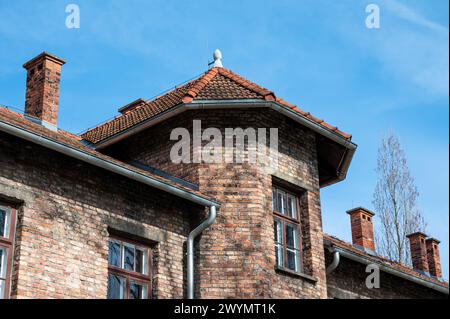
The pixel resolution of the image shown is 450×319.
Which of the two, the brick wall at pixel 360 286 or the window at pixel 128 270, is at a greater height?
the brick wall at pixel 360 286

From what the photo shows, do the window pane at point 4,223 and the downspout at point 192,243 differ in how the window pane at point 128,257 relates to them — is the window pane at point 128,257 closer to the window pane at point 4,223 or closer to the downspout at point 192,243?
the downspout at point 192,243

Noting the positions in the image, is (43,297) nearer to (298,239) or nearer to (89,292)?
(89,292)

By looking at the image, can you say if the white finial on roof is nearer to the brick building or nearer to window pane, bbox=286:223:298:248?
the brick building

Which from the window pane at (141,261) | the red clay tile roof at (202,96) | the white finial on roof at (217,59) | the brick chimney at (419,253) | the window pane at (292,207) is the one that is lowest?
the window pane at (141,261)

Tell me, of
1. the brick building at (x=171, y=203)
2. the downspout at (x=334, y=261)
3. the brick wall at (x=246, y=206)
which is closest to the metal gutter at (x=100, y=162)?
the brick building at (x=171, y=203)

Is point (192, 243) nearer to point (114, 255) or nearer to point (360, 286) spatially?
point (114, 255)

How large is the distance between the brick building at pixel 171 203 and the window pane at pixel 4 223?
0.01 m

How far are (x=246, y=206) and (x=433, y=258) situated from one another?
1128 cm

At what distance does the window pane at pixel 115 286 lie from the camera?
12.3 metres

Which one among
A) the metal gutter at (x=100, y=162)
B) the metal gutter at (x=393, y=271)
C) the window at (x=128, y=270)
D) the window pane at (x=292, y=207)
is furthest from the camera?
the metal gutter at (x=393, y=271)

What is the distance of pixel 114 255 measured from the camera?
41.2 ft

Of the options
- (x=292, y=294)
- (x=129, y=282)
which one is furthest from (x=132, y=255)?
(x=292, y=294)

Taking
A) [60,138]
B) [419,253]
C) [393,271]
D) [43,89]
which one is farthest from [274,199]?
[419,253]
